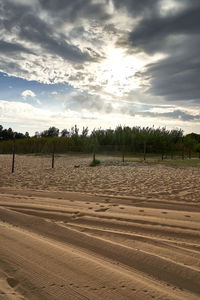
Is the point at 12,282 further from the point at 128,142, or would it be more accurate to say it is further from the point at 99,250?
the point at 128,142

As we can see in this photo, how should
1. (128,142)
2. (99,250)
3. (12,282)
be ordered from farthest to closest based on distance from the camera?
(128,142) < (99,250) < (12,282)

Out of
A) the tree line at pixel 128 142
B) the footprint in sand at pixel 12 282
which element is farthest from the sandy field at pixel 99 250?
the tree line at pixel 128 142

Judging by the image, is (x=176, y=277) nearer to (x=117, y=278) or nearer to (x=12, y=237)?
(x=117, y=278)

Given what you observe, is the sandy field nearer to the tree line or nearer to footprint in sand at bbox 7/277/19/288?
footprint in sand at bbox 7/277/19/288

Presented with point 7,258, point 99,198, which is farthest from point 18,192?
point 7,258

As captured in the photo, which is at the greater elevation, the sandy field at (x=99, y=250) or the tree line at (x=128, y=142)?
the tree line at (x=128, y=142)

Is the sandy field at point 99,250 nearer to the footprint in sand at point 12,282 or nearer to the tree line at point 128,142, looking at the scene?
the footprint in sand at point 12,282

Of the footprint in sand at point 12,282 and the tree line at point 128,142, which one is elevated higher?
the tree line at point 128,142

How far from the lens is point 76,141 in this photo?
32250 millimetres

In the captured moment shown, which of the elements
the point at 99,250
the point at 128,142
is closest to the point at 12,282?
the point at 99,250

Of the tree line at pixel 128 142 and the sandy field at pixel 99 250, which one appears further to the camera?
the tree line at pixel 128 142

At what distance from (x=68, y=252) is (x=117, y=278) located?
750 mm

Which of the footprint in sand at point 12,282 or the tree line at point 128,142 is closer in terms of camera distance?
the footprint in sand at point 12,282

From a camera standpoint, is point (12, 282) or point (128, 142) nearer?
point (12, 282)
